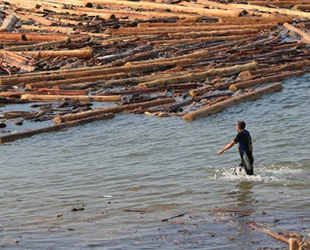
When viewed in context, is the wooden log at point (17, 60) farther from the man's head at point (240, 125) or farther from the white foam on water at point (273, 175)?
the man's head at point (240, 125)

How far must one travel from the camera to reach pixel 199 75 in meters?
25.5

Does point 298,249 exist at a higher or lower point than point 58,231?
higher

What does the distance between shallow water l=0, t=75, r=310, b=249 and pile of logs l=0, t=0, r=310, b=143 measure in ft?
2.94

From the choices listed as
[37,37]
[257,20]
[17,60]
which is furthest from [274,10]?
[17,60]

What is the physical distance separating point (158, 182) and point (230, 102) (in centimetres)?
661

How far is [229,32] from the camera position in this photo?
103 feet

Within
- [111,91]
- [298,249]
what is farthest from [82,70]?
[298,249]

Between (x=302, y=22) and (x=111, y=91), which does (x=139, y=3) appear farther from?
(x=111, y=91)

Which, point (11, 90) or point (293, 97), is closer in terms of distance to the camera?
point (293, 97)

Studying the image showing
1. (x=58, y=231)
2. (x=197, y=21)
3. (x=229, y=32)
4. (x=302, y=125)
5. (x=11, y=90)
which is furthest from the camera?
(x=197, y=21)

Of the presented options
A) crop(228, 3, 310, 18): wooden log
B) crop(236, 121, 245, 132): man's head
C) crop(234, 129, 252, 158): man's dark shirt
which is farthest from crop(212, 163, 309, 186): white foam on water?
crop(228, 3, 310, 18): wooden log

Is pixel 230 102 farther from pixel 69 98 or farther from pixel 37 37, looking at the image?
pixel 37 37

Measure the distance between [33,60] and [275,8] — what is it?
12.0 metres

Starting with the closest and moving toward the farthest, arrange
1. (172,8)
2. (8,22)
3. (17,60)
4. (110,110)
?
(110,110) < (17,60) < (172,8) < (8,22)
